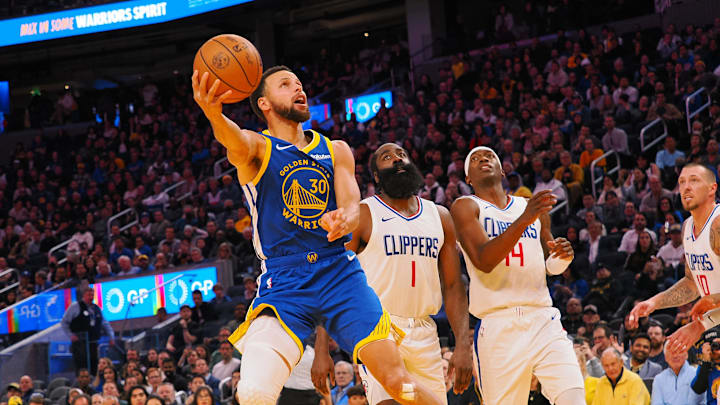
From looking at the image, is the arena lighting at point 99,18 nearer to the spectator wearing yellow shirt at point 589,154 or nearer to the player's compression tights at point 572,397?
the spectator wearing yellow shirt at point 589,154

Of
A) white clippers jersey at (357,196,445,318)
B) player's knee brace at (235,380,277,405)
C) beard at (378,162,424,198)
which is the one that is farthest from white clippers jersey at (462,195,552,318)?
player's knee brace at (235,380,277,405)

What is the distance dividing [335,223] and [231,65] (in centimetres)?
100

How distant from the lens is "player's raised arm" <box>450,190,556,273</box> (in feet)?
18.1

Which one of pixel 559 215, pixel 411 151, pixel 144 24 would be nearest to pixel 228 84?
pixel 559 215

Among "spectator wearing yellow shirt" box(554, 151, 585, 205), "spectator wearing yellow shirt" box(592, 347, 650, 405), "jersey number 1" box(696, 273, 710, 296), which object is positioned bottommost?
"spectator wearing yellow shirt" box(592, 347, 650, 405)

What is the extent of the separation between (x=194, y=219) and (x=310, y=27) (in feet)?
32.7

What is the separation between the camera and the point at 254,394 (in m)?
4.38

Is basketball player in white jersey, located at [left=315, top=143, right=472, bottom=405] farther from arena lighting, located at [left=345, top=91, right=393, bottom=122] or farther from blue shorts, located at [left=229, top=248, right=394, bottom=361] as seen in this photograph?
arena lighting, located at [left=345, top=91, right=393, bottom=122]

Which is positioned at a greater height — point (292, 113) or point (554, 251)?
point (292, 113)

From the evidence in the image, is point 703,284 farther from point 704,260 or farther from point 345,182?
point 345,182

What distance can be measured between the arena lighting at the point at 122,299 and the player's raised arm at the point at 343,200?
11263 mm

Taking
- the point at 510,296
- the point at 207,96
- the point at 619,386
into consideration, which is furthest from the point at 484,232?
the point at 619,386

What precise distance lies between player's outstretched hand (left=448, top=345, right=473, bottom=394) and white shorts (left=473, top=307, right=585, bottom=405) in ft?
0.97

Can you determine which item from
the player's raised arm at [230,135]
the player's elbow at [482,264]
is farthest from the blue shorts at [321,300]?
the player's elbow at [482,264]
